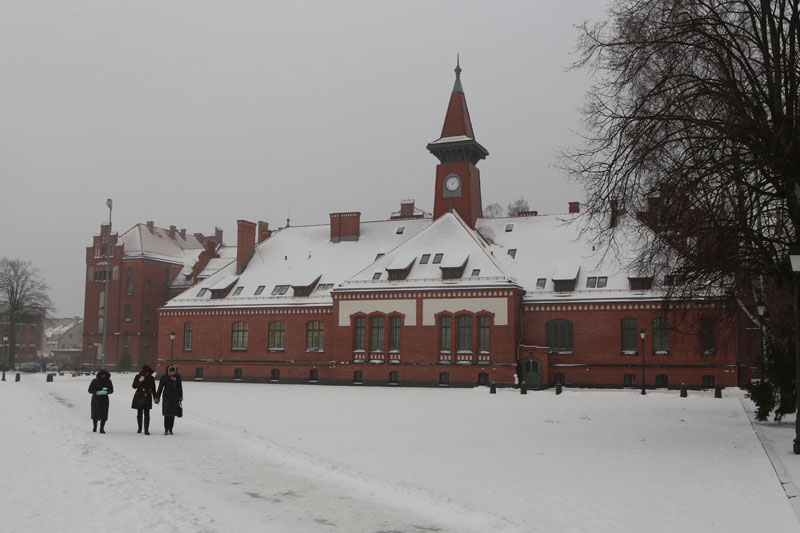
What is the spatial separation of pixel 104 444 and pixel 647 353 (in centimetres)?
3337

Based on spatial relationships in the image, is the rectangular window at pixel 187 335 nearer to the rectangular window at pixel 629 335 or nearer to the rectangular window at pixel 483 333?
the rectangular window at pixel 483 333

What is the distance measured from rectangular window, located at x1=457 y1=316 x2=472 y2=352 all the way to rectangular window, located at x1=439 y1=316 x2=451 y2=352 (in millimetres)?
748

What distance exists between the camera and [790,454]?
1542cm

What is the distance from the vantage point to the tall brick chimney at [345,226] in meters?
55.0

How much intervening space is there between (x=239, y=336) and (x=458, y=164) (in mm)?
19888

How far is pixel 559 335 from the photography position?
4431 centimetres

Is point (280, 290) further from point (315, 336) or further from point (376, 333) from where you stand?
point (376, 333)

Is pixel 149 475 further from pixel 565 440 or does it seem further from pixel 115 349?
pixel 115 349

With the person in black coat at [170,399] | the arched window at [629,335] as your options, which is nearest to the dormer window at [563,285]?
the arched window at [629,335]

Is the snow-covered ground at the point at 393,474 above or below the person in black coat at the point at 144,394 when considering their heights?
below

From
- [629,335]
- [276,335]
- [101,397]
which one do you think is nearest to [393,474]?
[101,397]

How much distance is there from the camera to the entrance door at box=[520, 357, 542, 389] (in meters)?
43.2

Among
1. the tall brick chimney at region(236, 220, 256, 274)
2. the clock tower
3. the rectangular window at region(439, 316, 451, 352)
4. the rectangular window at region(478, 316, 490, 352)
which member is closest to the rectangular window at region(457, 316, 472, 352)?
the rectangular window at region(478, 316, 490, 352)

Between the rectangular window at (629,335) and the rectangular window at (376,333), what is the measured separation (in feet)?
48.3
